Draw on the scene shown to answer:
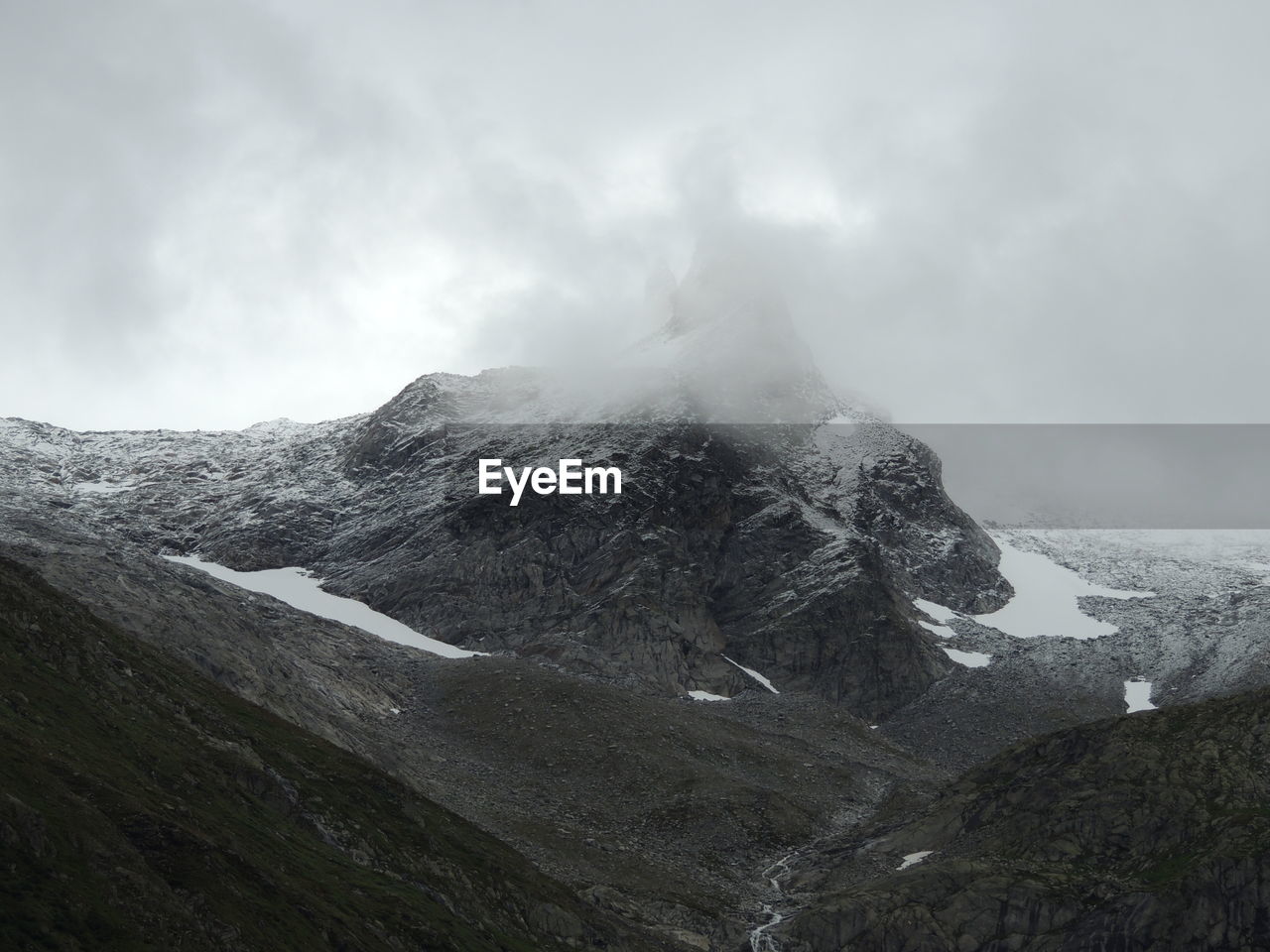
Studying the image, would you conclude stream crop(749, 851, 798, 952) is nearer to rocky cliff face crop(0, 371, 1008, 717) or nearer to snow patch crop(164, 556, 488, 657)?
rocky cliff face crop(0, 371, 1008, 717)

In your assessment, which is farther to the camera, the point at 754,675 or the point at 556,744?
the point at 754,675

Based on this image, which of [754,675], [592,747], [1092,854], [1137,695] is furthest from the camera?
[754,675]

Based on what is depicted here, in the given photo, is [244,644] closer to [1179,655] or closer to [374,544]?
[374,544]

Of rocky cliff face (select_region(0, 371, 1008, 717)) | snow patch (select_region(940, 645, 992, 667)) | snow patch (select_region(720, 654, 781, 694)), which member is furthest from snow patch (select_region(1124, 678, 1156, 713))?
snow patch (select_region(720, 654, 781, 694))

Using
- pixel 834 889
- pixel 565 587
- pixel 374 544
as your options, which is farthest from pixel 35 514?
pixel 834 889

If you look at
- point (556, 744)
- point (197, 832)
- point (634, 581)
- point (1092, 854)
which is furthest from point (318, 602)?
point (197, 832)

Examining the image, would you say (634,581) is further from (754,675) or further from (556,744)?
(556,744)

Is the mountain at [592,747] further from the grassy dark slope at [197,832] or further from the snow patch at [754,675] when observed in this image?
the snow patch at [754,675]
